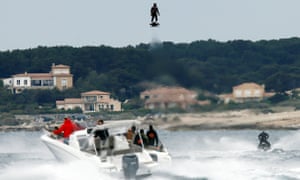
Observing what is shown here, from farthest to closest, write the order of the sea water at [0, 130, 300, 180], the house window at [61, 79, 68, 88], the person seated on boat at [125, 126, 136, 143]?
the house window at [61, 79, 68, 88], the person seated on boat at [125, 126, 136, 143], the sea water at [0, 130, 300, 180]

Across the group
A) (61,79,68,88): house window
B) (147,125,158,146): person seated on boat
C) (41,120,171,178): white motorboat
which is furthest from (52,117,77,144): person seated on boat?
(61,79,68,88): house window

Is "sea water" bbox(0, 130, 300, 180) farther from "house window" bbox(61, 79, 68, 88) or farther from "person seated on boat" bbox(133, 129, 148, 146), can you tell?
"house window" bbox(61, 79, 68, 88)

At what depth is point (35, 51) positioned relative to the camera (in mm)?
152250

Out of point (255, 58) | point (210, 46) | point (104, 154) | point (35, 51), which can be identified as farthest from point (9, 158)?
point (35, 51)

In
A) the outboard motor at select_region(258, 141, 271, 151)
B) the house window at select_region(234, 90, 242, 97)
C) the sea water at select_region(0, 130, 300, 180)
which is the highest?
the house window at select_region(234, 90, 242, 97)

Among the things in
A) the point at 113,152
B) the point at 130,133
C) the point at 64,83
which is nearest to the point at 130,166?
the point at 113,152

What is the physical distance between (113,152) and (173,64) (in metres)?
8.62

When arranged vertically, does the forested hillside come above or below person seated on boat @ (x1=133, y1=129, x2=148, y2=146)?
above

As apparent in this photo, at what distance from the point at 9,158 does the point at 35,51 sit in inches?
4061

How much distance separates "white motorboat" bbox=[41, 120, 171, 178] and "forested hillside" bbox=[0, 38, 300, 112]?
660cm

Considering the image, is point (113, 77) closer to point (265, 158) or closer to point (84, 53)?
point (84, 53)

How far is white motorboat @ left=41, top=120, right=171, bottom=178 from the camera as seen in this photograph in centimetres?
3538

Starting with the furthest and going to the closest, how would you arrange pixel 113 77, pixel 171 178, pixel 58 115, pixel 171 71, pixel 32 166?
pixel 58 115 → pixel 113 77 → pixel 171 71 → pixel 32 166 → pixel 171 178

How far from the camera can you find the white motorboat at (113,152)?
35.4m
